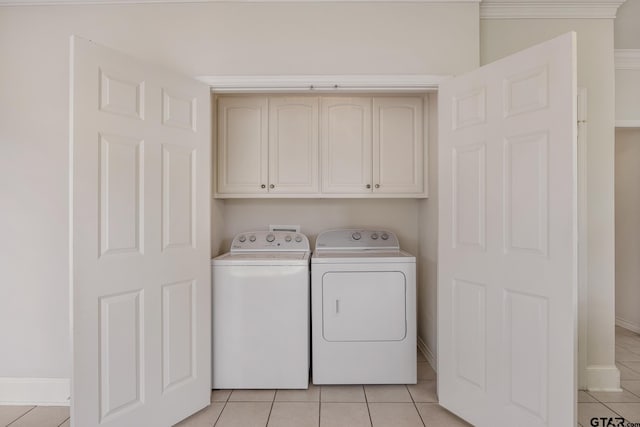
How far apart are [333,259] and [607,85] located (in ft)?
7.59

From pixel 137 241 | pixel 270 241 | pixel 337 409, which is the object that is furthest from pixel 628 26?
pixel 137 241

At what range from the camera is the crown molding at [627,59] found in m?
2.66

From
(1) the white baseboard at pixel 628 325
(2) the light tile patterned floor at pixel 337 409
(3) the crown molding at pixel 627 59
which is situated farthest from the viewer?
(1) the white baseboard at pixel 628 325

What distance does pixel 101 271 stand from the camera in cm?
160

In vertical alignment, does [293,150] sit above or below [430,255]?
above

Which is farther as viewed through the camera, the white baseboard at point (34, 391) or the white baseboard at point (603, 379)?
the white baseboard at point (603, 379)

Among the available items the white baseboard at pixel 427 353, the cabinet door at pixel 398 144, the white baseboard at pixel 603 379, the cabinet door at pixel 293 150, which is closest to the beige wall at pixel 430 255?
the white baseboard at pixel 427 353

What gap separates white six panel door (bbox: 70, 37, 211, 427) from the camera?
1562 millimetres

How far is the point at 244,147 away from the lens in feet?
9.00

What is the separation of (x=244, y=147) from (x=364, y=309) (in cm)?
160

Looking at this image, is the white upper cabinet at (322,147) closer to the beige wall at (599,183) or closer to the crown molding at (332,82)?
the crown molding at (332,82)

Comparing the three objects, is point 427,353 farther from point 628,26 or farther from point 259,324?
point 628,26

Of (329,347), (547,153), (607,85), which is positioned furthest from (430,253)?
(607,85)

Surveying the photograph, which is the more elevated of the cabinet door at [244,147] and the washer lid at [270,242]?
the cabinet door at [244,147]
